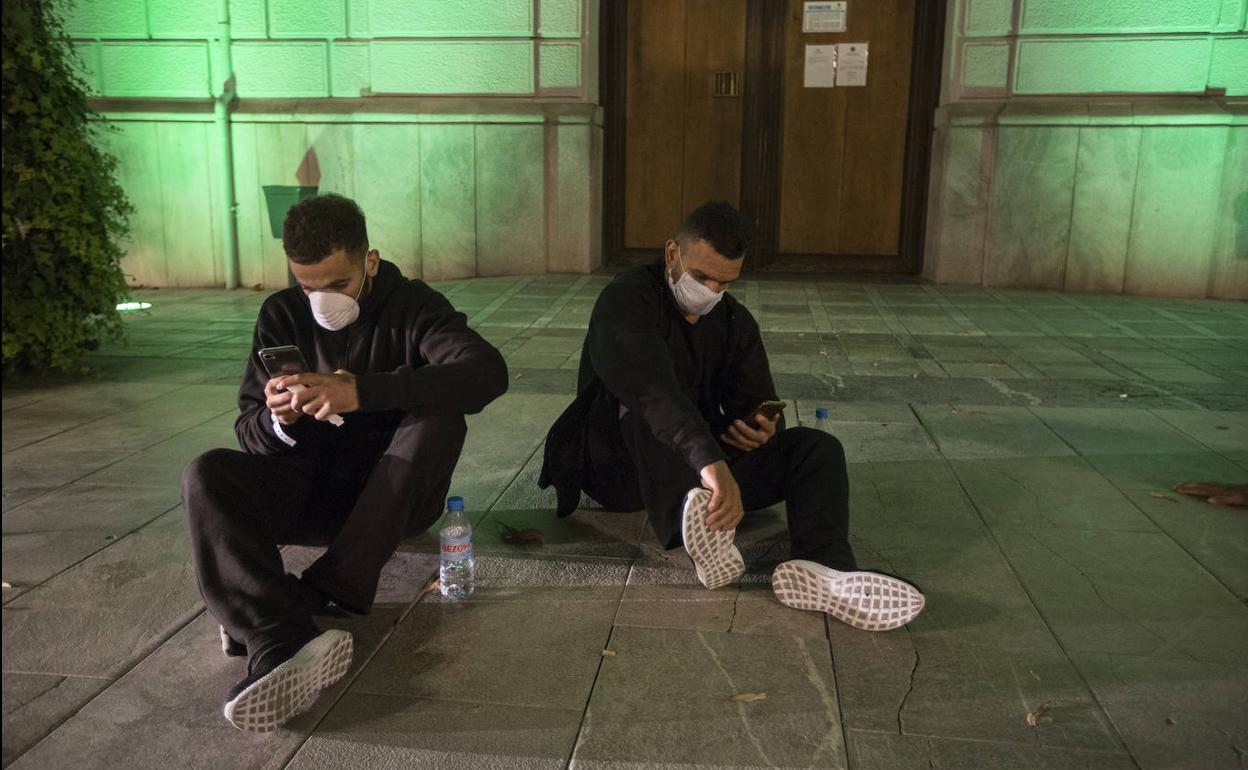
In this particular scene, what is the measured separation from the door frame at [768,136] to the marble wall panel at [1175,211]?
1978 mm

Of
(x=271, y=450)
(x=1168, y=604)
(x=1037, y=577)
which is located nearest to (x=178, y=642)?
(x=271, y=450)

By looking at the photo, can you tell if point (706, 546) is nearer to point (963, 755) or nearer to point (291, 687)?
point (963, 755)

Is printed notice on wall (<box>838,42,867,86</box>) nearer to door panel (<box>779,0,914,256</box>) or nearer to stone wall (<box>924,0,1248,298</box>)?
door panel (<box>779,0,914,256</box>)

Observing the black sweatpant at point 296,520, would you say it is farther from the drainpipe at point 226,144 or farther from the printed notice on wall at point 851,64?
the printed notice on wall at point 851,64

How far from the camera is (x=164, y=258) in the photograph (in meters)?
10.5

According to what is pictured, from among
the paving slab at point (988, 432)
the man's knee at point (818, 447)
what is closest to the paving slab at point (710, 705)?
the man's knee at point (818, 447)

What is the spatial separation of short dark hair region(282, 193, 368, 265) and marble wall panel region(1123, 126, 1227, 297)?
27.8ft

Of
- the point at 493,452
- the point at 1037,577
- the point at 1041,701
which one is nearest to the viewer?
the point at 1041,701

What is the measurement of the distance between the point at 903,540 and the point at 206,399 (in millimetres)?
3905

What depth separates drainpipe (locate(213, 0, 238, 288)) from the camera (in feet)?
32.5

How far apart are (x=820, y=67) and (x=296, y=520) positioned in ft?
28.2

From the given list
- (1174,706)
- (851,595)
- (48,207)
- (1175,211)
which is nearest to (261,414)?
(851,595)

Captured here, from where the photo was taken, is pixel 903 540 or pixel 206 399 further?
pixel 206 399

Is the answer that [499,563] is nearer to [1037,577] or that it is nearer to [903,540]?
[903,540]
